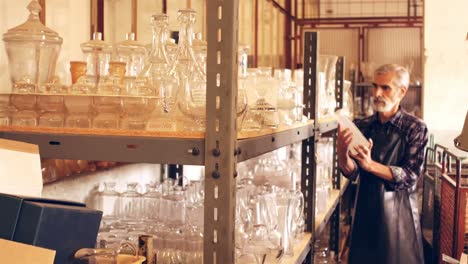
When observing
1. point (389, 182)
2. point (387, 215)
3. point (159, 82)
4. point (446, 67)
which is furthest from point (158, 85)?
point (446, 67)

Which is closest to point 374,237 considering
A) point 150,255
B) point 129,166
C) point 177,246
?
point 129,166

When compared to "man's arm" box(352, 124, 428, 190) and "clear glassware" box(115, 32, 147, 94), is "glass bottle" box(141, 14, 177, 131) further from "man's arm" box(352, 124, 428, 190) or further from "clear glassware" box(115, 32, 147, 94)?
"man's arm" box(352, 124, 428, 190)

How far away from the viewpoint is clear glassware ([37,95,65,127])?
57.6 inches

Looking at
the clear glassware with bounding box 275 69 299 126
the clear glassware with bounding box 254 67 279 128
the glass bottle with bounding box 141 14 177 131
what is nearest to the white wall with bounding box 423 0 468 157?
the clear glassware with bounding box 275 69 299 126

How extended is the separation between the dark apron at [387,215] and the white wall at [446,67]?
2.54m

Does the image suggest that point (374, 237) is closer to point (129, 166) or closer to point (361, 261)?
point (361, 261)

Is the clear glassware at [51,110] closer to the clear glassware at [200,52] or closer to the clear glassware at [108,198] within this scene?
the clear glassware at [200,52]

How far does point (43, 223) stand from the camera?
1.23 meters

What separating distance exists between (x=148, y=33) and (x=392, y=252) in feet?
6.13

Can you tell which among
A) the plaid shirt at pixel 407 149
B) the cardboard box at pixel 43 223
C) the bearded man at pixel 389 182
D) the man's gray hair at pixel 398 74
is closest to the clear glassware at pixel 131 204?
the cardboard box at pixel 43 223

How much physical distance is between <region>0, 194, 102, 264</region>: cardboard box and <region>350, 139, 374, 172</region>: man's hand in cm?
241

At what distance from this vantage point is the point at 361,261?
3801 millimetres

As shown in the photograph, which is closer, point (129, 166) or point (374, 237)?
point (129, 166)

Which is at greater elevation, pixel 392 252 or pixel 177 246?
pixel 177 246
